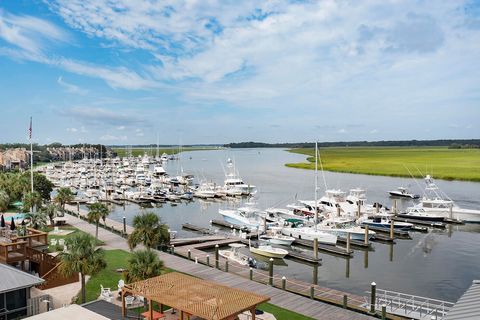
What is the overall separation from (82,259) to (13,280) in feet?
11.5

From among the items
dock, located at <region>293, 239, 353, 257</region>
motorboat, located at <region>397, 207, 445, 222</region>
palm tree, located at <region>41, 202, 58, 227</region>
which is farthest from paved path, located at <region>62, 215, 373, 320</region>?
motorboat, located at <region>397, 207, 445, 222</region>

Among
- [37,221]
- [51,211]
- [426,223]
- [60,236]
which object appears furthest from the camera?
[426,223]

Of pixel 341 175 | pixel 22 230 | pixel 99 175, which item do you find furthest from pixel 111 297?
pixel 341 175

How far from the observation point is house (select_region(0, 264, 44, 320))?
20.8 m

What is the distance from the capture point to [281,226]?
52.7 meters

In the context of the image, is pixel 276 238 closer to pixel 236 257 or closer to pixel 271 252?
pixel 271 252

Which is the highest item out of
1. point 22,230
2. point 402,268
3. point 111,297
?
point 22,230

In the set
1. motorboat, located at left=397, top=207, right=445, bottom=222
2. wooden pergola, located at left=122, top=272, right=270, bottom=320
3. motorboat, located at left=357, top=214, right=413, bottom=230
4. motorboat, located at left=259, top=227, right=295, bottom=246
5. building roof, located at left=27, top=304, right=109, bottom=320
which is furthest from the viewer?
motorboat, located at left=397, top=207, right=445, bottom=222

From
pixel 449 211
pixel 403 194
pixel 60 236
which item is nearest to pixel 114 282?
pixel 60 236

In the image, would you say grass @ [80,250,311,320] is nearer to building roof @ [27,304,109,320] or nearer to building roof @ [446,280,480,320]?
building roof @ [27,304,109,320]

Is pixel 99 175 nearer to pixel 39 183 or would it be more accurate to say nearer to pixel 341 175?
pixel 39 183

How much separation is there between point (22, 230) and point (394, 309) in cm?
2663

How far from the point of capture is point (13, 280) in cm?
2119

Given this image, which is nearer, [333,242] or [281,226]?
[333,242]
